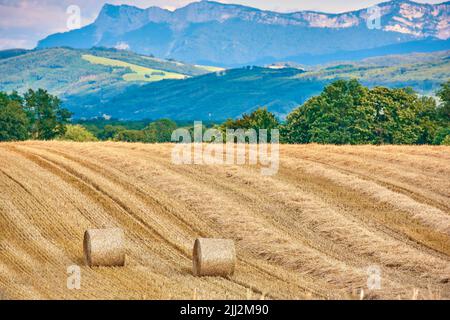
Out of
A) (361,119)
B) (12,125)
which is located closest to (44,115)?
(12,125)

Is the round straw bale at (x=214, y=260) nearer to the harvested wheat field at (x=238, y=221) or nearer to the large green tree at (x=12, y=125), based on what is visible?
the harvested wheat field at (x=238, y=221)

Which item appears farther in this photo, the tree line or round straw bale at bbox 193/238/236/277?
the tree line

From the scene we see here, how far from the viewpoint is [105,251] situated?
58.9 ft

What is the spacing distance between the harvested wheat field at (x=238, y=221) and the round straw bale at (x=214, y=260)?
20cm

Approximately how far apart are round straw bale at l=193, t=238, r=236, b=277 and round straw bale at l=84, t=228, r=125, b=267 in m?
1.87

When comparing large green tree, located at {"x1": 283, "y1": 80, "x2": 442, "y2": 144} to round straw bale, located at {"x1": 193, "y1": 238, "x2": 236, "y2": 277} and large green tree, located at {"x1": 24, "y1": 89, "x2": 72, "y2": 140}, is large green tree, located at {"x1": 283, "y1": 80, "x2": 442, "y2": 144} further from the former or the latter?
round straw bale, located at {"x1": 193, "y1": 238, "x2": 236, "y2": 277}

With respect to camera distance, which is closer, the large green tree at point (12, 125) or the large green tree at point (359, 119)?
the large green tree at point (359, 119)

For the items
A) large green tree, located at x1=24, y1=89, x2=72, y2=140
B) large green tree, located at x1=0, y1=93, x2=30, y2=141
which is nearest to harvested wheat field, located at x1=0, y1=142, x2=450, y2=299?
large green tree, located at x1=0, y1=93, x2=30, y2=141

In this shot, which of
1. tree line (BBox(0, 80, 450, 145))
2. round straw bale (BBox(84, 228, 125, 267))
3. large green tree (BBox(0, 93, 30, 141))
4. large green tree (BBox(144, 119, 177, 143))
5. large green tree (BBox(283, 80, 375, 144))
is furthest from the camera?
large green tree (BBox(144, 119, 177, 143))

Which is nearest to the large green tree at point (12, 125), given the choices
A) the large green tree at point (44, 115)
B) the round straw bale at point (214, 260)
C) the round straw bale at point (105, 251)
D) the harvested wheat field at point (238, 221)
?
the large green tree at point (44, 115)

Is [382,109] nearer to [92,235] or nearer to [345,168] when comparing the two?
[345,168]

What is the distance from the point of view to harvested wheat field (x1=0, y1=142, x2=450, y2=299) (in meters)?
16.3

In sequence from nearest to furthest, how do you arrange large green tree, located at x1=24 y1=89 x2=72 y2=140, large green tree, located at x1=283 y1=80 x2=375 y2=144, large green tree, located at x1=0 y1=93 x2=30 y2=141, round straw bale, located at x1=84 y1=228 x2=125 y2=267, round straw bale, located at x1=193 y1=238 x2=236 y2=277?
1. round straw bale, located at x1=193 y1=238 x2=236 y2=277
2. round straw bale, located at x1=84 y1=228 x2=125 y2=267
3. large green tree, located at x1=283 y1=80 x2=375 y2=144
4. large green tree, located at x1=0 y1=93 x2=30 y2=141
5. large green tree, located at x1=24 y1=89 x2=72 y2=140

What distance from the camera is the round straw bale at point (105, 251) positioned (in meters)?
17.9
